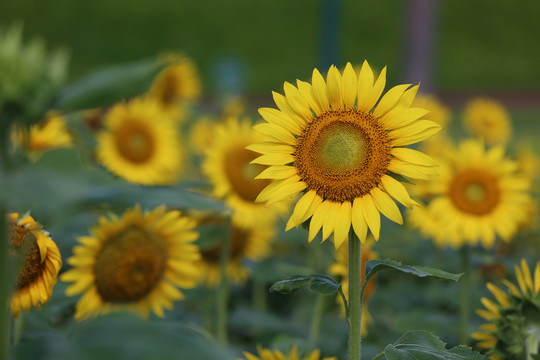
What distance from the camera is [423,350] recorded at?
0.73 m

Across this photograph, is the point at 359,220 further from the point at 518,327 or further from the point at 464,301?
the point at 464,301

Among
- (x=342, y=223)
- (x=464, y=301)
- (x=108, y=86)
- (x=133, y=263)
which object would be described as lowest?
→ (x=464, y=301)

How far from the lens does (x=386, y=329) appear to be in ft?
5.87

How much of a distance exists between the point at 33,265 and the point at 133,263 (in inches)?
14.7

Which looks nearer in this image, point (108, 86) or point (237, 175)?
point (108, 86)

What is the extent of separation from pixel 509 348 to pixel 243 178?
Answer: 0.90 meters

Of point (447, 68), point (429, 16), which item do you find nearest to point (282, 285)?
point (429, 16)

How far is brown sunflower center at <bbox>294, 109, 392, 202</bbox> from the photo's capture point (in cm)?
79

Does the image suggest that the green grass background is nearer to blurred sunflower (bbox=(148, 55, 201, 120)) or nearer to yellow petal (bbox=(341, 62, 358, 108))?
blurred sunflower (bbox=(148, 55, 201, 120))

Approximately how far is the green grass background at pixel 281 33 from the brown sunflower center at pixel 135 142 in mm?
11736

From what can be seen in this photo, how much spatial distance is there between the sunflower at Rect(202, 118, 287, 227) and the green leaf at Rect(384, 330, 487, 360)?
833 millimetres

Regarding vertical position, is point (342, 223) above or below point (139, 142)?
below

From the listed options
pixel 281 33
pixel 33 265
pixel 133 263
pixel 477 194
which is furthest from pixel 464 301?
pixel 281 33

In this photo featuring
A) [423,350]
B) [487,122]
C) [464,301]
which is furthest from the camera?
[487,122]
